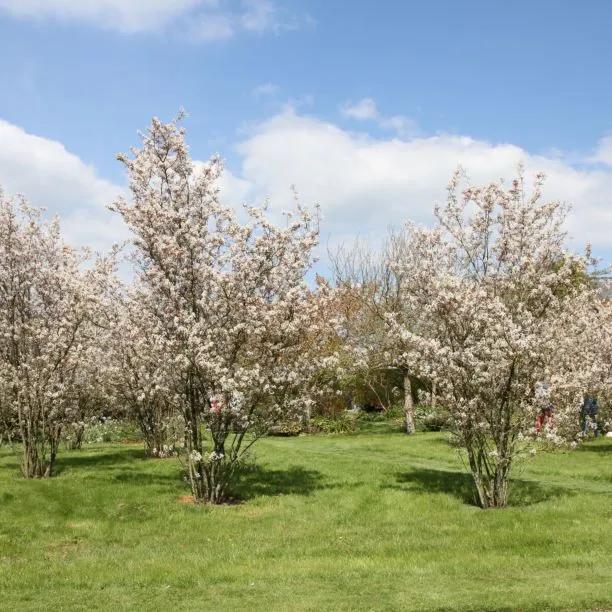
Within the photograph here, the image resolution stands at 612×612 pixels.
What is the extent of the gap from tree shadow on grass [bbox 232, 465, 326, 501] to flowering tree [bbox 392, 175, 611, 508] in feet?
16.3

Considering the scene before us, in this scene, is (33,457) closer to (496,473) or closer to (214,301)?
(214,301)

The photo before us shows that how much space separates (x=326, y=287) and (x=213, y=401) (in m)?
4.03

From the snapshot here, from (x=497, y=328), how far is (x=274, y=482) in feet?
27.5

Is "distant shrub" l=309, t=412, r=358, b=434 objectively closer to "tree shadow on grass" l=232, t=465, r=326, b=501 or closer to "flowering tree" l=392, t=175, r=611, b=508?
"tree shadow on grass" l=232, t=465, r=326, b=501

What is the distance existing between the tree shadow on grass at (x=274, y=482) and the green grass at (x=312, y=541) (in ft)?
0.21

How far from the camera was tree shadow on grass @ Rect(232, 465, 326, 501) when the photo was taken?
1848 centimetres

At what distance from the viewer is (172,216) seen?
651 inches

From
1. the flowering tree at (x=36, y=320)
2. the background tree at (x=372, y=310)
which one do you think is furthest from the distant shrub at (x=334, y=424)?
the flowering tree at (x=36, y=320)

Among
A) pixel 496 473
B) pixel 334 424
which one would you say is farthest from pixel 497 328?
pixel 334 424

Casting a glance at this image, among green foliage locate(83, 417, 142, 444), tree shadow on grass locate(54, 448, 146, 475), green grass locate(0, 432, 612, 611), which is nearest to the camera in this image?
green grass locate(0, 432, 612, 611)

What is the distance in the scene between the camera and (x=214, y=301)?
16.7 metres

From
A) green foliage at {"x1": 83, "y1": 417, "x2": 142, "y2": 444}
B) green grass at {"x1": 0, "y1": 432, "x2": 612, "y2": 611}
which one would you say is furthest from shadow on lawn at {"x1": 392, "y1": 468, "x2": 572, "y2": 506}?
green foliage at {"x1": 83, "y1": 417, "x2": 142, "y2": 444}

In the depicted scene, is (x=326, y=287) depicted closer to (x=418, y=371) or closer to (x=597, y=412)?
(x=418, y=371)

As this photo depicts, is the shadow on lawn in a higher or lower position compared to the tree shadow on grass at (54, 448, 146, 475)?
lower
